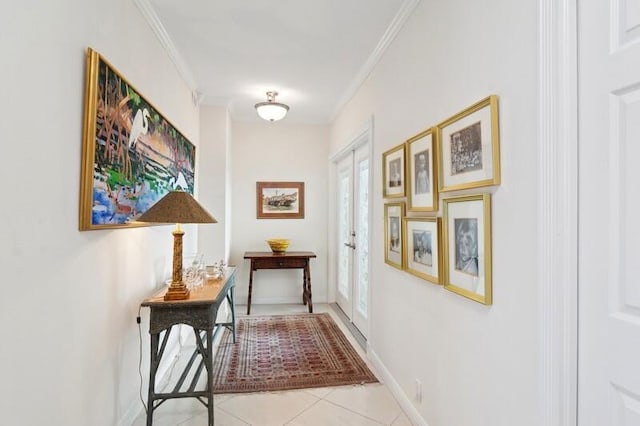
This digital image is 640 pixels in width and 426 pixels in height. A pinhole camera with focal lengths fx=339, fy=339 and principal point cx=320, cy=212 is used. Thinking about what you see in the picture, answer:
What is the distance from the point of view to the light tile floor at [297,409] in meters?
2.14

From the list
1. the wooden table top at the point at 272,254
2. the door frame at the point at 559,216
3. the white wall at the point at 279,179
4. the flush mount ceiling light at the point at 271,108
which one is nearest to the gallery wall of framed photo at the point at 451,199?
the door frame at the point at 559,216

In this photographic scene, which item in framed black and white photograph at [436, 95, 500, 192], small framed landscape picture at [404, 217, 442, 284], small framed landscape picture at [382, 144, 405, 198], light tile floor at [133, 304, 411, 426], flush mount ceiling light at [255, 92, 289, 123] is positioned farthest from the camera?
flush mount ceiling light at [255, 92, 289, 123]

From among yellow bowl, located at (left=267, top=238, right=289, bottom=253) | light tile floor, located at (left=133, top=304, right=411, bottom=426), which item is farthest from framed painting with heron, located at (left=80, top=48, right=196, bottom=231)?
yellow bowl, located at (left=267, top=238, right=289, bottom=253)

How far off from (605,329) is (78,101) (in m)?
2.07

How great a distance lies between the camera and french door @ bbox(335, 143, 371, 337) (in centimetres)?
370

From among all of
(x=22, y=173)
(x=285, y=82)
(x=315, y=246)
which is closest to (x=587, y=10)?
(x=22, y=173)

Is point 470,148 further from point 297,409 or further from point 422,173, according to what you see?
point 297,409

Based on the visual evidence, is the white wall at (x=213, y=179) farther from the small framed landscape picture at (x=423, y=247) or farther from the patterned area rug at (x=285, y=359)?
the small framed landscape picture at (x=423, y=247)

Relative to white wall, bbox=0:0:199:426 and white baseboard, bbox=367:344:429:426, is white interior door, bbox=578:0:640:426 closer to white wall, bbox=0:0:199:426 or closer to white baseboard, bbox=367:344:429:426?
white baseboard, bbox=367:344:429:426

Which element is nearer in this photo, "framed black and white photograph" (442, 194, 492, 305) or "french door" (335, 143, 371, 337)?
"framed black and white photograph" (442, 194, 492, 305)

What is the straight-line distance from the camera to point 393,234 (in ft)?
8.11

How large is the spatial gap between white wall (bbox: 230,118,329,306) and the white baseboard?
2138 mm

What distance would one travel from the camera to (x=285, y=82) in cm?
353

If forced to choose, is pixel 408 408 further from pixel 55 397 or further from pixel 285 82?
pixel 285 82
